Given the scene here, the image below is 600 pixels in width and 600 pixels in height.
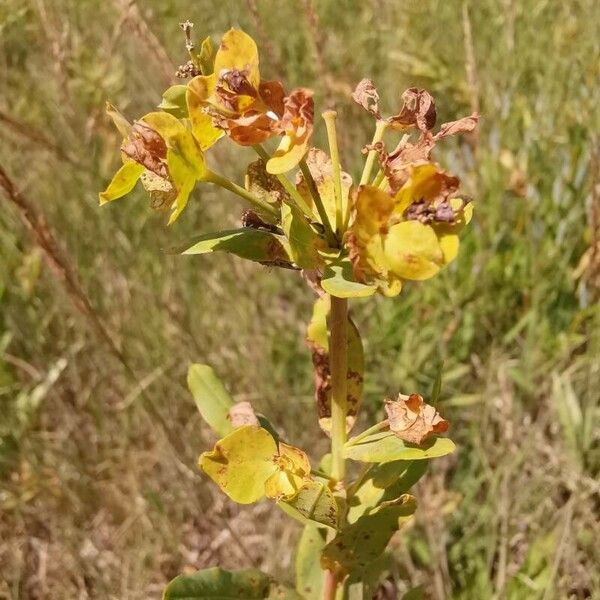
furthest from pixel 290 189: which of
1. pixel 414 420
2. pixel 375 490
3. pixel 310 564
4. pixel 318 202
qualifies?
pixel 310 564

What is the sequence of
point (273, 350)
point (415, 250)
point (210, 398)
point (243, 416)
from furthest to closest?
1. point (273, 350)
2. point (210, 398)
3. point (243, 416)
4. point (415, 250)

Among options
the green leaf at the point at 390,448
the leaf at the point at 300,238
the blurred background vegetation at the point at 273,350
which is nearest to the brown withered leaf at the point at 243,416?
the green leaf at the point at 390,448

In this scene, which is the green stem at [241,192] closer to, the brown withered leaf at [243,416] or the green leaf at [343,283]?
the green leaf at [343,283]

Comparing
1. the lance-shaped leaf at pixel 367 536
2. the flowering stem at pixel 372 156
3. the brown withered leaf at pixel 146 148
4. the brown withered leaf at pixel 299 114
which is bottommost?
the lance-shaped leaf at pixel 367 536

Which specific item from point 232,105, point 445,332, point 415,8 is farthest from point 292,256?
point 415,8

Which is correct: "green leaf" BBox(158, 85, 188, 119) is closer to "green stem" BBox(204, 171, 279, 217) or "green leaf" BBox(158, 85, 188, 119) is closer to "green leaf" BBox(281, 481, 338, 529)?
"green stem" BBox(204, 171, 279, 217)

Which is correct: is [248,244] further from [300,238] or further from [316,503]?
[316,503]
